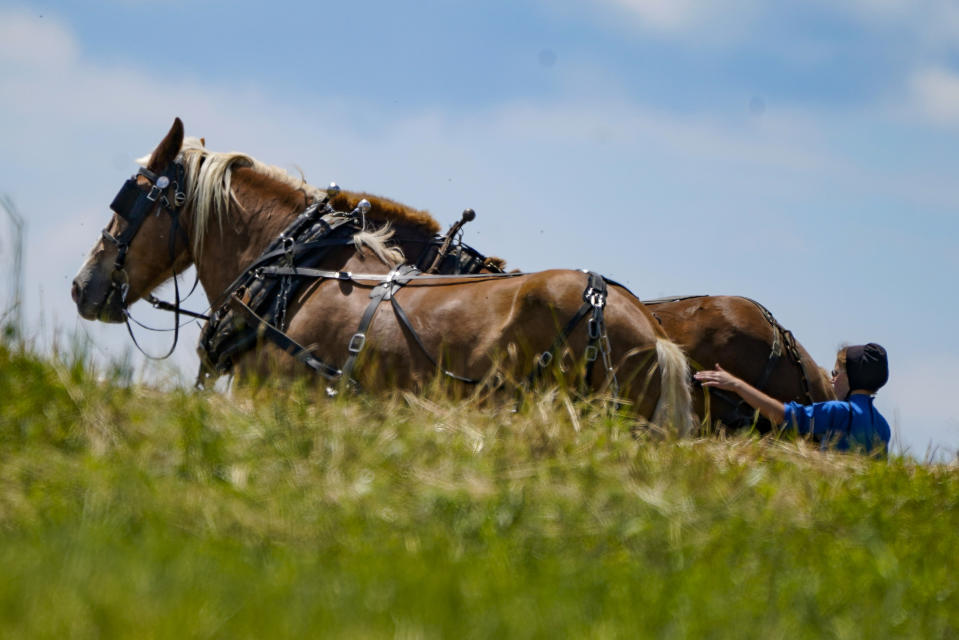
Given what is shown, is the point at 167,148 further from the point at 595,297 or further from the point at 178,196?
the point at 595,297

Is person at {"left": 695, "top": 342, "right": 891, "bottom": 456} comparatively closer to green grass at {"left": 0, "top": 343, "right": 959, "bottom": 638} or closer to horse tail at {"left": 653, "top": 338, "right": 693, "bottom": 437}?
horse tail at {"left": 653, "top": 338, "right": 693, "bottom": 437}

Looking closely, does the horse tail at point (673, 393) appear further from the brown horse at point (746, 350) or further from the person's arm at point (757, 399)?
the brown horse at point (746, 350)

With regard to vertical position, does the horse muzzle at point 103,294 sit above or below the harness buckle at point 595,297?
below

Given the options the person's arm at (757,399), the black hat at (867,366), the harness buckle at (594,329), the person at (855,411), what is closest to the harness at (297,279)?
the harness buckle at (594,329)

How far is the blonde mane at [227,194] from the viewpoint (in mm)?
7812

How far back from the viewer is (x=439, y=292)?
272 inches

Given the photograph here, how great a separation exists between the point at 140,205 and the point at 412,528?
5.04 metres

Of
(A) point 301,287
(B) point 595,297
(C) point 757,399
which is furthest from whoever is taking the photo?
(A) point 301,287

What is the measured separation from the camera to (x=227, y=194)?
25.6 feet

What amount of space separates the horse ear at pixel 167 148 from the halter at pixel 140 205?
50 mm

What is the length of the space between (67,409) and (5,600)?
1.86 meters

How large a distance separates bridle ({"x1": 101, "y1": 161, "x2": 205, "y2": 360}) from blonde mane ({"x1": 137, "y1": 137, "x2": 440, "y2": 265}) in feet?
0.27

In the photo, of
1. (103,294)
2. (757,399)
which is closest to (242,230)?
(103,294)

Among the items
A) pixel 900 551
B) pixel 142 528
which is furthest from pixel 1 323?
pixel 900 551
